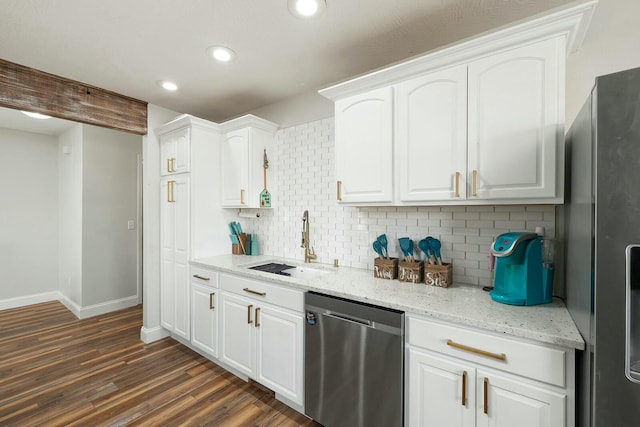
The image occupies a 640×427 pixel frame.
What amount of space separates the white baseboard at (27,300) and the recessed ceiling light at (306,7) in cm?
530

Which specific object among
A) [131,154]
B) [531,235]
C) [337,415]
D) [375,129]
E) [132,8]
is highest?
[132,8]

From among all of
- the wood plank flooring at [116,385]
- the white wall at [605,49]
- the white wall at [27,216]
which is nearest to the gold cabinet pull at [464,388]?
the wood plank flooring at [116,385]

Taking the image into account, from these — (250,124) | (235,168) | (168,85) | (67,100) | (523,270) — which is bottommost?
(523,270)

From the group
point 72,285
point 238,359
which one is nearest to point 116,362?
point 238,359

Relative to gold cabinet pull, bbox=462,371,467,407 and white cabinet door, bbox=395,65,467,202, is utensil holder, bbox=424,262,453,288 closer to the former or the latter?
white cabinet door, bbox=395,65,467,202

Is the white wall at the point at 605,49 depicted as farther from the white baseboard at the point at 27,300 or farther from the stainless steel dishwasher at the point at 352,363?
the white baseboard at the point at 27,300

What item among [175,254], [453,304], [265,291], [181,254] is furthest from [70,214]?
[453,304]

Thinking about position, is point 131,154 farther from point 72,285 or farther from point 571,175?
point 571,175

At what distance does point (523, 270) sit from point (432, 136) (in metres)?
0.85

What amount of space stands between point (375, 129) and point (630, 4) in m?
1.35

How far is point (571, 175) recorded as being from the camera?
1.28 m

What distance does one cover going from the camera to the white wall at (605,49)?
142cm

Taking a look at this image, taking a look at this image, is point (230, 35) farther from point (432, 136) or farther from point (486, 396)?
point (486, 396)

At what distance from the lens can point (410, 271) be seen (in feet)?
6.21
